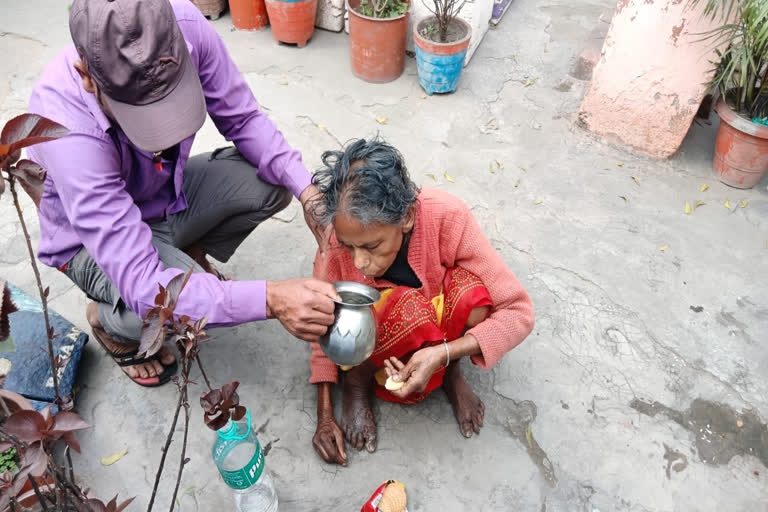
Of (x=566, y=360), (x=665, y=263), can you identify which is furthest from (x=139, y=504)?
(x=665, y=263)

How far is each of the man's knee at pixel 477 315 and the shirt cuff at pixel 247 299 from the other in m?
0.73

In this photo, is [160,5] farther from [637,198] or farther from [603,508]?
[637,198]

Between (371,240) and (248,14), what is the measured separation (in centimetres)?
366

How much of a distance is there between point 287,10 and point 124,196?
2978 mm

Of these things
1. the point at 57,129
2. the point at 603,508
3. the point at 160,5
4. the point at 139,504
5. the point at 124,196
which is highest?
the point at 57,129

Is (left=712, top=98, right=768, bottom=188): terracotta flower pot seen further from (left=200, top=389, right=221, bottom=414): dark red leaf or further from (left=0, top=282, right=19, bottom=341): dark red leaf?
(left=0, top=282, right=19, bottom=341): dark red leaf

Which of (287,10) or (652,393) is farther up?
(287,10)

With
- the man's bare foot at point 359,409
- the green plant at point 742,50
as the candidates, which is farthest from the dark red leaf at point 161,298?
the green plant at point 742,50

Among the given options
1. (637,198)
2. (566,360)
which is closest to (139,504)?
(566,360)

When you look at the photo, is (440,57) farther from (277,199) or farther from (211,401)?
(211,401)

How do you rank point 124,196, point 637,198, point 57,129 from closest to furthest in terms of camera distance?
point 57,129
point 124,196
point 637,198

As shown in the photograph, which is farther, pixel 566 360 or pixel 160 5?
pixel 566 360

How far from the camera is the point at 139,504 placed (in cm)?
208

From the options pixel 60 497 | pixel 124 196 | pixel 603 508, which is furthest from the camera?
pixel 603 508
